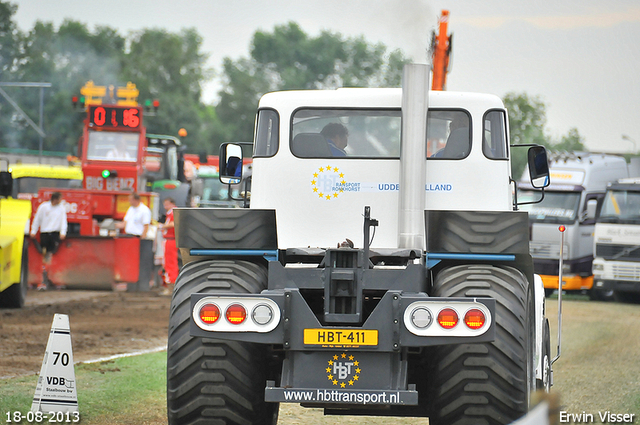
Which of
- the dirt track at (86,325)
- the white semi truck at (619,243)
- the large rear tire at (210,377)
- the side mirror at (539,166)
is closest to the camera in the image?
the large rear tire at (210,377)

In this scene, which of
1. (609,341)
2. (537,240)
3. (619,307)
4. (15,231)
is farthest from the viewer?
(537,240)

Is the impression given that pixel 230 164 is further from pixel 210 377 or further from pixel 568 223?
pixel 568 223

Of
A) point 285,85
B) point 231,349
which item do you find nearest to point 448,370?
point 231,349

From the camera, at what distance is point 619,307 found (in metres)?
24.1

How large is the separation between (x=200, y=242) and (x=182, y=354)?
2.49 feet

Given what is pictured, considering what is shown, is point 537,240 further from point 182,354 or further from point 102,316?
point 182,354

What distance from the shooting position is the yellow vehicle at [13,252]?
15.9m

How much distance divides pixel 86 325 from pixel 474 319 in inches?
401

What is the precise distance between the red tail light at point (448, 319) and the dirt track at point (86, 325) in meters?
6.03

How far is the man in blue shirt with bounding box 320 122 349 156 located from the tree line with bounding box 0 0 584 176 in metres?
51.0

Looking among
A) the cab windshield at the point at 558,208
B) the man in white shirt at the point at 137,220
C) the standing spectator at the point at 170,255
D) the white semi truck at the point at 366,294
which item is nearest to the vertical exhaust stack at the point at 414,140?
the white semi truck at the point at 366,294

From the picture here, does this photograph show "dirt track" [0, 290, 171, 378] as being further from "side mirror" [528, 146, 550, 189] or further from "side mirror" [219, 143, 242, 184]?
"side mirror" [528, 146, 550, 189]

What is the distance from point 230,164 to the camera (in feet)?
27.3

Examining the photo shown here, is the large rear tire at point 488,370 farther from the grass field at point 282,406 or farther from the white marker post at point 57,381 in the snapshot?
the white marker post at point 57,381
